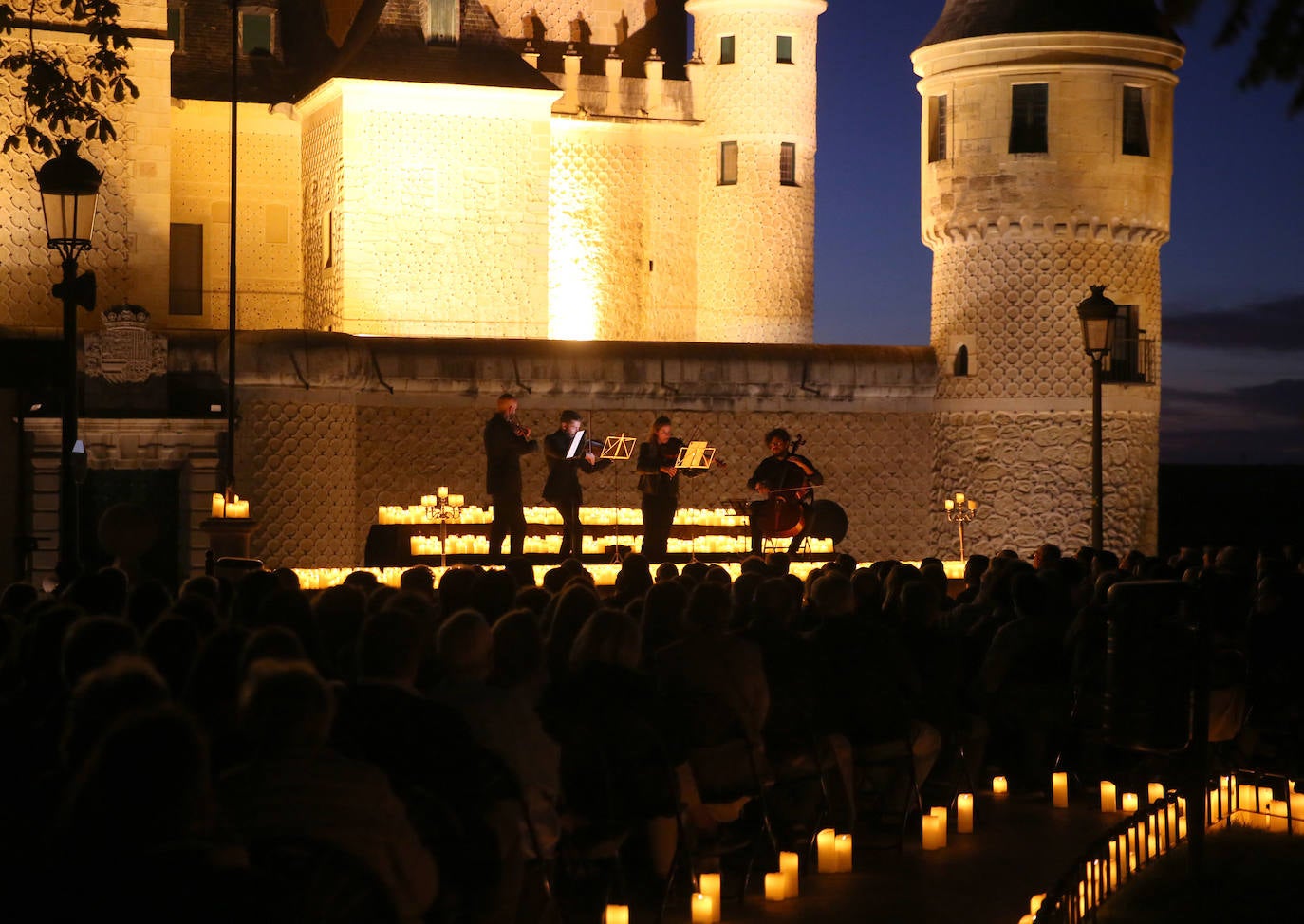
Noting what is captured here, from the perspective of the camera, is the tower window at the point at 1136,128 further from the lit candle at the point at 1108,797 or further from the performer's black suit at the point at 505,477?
the lit candle at the point at 1108,797

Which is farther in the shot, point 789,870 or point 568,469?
point 568,469

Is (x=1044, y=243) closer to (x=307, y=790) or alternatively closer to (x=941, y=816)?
(x=941, y=816)

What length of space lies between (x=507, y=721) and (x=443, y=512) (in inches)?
463

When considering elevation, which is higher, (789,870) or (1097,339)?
(1097,339)

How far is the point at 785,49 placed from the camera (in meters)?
38.9

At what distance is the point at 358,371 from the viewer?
22.1 metres

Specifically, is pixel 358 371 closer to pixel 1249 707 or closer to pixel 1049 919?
pixel 1249 707

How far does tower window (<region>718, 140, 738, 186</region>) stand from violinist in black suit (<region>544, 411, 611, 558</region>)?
70.5 feet

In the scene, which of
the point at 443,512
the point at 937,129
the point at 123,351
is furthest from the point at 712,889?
the point at 937,129

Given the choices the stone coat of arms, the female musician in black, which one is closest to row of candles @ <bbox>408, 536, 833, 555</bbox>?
the female musician in black

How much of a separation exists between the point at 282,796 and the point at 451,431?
59.1ft

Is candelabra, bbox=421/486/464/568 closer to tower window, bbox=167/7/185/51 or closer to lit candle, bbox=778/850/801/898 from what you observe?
lit candle, bbox=778/850/801/898

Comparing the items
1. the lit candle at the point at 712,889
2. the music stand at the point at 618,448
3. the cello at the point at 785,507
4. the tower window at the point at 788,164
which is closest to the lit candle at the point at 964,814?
the lit candle at the point at 712,889

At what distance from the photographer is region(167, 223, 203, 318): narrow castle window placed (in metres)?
36.2
